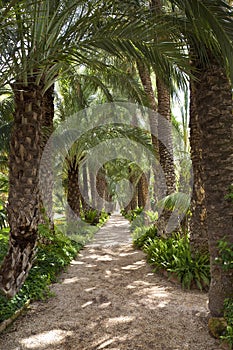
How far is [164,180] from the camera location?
9242 mm

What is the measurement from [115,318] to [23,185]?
2.43m

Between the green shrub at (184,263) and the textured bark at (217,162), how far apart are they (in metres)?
1.65

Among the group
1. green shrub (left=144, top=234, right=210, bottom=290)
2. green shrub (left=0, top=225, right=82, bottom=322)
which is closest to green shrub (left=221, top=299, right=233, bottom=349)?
green shrub (left=144, top=234, right=210, bottom=290)

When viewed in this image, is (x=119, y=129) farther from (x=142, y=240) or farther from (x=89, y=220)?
(x=89, y=220)

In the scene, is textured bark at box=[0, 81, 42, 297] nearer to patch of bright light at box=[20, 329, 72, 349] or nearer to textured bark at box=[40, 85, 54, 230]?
patch of bright light at box=[20, 329, 72, 349]

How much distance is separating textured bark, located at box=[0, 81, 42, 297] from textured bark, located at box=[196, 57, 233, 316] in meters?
2.66

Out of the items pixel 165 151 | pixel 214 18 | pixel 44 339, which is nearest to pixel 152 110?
pixel 165 151

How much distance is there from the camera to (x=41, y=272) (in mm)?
6059

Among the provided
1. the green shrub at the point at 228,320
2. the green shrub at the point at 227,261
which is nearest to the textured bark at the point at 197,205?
the green shrub at the point at 227,261

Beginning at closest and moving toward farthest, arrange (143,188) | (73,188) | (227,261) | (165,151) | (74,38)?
(227,261) < (74,38) < (165,151) < (73,188) < (143,188)

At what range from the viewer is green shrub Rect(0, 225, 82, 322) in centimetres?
436

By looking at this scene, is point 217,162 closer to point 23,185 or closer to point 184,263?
point 184,263

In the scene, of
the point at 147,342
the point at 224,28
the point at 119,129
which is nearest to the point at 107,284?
the point at 147,342

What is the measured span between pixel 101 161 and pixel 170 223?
1153 cm
